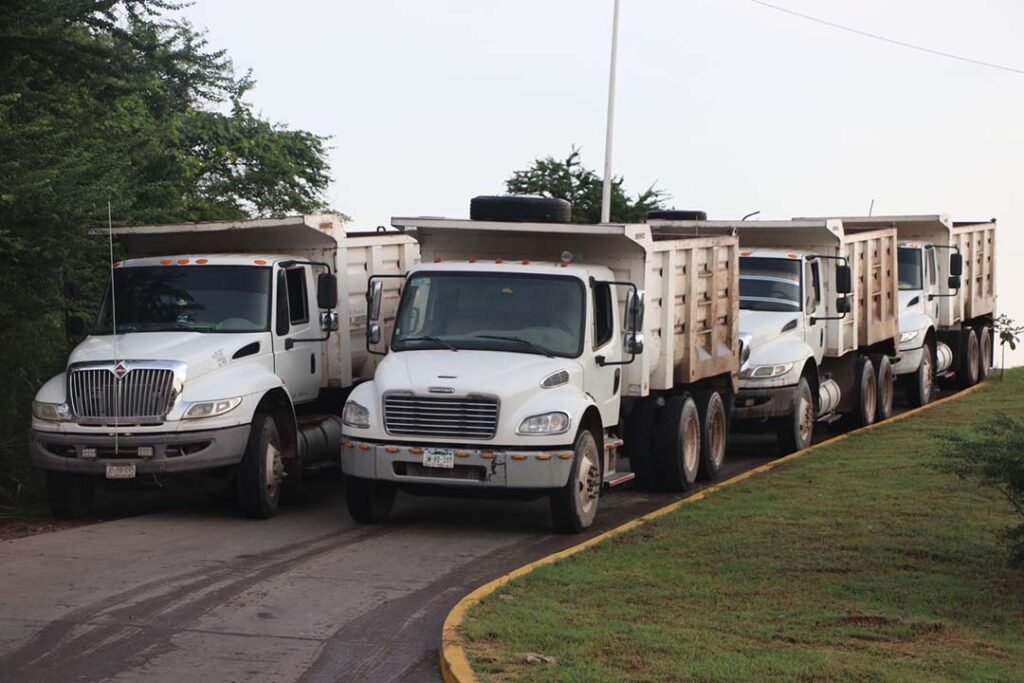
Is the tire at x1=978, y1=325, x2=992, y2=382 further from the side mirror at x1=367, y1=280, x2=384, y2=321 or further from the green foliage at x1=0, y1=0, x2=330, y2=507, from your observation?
the side mirror at x1=367, y1=280, x2=384, y2=321

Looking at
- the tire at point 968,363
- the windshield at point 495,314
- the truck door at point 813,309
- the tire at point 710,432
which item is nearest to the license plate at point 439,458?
the windshield at point 495,314

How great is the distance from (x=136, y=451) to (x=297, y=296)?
275 centimetres

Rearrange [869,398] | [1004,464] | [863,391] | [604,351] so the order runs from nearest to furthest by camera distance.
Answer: [1004,464], [604,351], [863,391], [869,398]

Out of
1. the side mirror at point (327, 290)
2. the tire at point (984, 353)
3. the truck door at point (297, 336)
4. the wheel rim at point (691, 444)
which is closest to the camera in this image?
the truck door at point (297, 336)

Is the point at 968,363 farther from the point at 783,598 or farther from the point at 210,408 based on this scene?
the point at 783,598

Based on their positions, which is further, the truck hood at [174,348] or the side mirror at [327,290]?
the side mirror at [327,290]

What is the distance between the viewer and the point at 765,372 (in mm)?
19812

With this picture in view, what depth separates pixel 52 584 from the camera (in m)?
11.8

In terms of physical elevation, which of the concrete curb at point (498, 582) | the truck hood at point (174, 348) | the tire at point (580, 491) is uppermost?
the truck hood at point (174, 348)

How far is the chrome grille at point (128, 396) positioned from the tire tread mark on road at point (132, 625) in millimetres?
2078

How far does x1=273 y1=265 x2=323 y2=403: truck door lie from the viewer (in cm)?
1606

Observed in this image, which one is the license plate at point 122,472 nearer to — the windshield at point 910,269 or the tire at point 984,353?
the windshield at point 910,269

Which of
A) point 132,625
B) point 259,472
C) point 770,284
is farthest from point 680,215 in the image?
point 132,625

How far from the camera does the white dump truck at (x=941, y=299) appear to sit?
26844 millimetres
